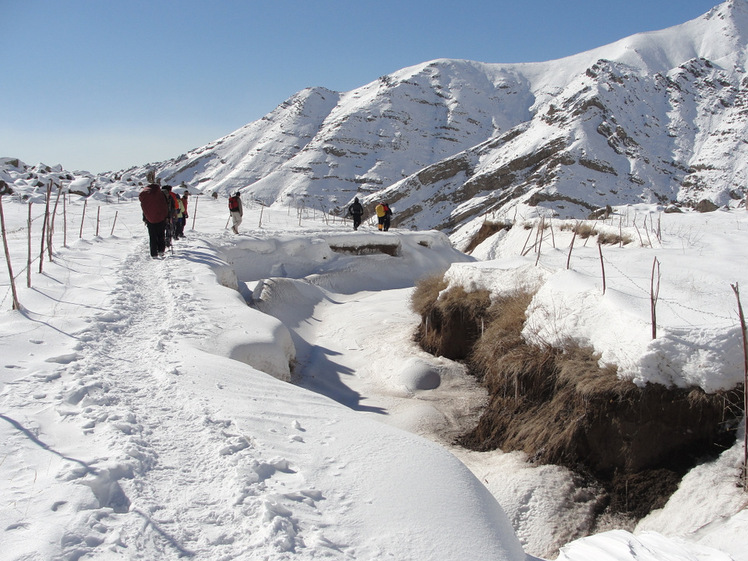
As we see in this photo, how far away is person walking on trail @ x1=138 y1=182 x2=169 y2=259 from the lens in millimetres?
11258

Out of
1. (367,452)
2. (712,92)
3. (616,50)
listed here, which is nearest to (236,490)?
(367,452)

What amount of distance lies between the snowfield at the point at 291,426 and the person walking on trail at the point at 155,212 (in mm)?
1114

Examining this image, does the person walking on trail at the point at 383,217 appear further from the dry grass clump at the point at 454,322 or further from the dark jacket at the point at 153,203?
the dark jacket at the point at 153,203

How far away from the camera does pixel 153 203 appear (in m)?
11.2

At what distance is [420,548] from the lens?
9.84ft

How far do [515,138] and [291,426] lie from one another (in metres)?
114

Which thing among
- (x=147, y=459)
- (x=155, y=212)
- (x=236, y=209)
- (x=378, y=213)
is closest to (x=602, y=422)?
(x=147, y=459)

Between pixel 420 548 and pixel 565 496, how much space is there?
3.22m

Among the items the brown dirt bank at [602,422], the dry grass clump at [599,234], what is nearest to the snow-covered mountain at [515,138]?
the dry grass clump at [599,234]

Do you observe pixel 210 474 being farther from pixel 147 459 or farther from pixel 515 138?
pixel 515 138

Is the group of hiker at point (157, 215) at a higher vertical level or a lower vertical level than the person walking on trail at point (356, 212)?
lower

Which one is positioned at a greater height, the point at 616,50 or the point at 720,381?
the point at 616,50

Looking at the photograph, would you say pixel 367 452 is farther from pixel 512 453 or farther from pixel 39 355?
pixel 39 355

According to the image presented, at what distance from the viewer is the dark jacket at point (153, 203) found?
443 inches
